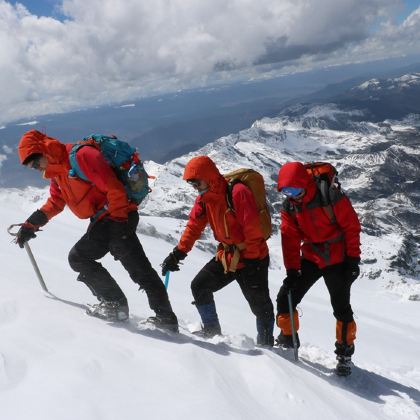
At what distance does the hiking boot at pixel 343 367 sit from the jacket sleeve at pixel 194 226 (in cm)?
332

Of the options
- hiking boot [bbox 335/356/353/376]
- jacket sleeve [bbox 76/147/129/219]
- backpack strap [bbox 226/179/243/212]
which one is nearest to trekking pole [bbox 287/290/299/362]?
hiking boot [bbox 335/356/353/376]

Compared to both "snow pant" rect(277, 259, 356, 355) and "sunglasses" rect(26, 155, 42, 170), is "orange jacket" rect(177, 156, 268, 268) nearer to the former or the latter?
"snow pant" rect(277, 259, 356, 355)

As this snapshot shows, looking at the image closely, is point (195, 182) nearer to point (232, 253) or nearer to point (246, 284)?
point (232, 253)

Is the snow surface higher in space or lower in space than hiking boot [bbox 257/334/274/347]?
higher

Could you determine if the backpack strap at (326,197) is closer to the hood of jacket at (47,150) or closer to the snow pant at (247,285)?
the snow pant at (247,285)

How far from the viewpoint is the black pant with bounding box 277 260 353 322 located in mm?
7504

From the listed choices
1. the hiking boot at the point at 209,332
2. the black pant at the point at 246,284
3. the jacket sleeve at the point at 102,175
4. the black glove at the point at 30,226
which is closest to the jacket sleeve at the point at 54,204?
the black glove at the point at 30,226

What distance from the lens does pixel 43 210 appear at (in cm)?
757

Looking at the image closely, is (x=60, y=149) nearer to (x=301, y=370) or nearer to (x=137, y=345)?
(x=137, y=345)

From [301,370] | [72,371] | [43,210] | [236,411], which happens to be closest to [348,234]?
[301,370]

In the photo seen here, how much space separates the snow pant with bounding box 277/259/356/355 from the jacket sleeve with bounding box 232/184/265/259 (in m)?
1.41

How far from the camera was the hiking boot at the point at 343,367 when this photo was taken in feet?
25.2

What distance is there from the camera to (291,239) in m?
7.63

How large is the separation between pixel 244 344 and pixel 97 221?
327 cm
